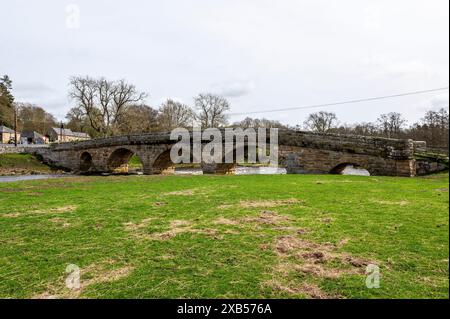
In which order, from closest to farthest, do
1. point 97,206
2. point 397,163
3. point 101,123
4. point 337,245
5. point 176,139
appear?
point 337,245 → point 97,206 → point 397,163 → point 176,139 → point 101,123

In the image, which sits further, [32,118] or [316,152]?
[32,118]

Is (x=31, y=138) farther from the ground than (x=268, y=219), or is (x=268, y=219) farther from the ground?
(x=31, y=138)

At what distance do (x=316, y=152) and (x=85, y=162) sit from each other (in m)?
26.7

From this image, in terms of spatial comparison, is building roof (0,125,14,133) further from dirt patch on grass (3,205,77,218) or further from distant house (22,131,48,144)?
dirt patch on grass (3,205,77,218)

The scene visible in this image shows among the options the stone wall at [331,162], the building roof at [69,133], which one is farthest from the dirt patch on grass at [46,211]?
the building roof at [69,133]

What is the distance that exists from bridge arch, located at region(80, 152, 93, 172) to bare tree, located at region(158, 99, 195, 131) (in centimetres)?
2564

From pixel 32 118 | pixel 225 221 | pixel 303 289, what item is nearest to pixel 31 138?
pixel 32 118

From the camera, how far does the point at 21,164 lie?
3362 centimetres

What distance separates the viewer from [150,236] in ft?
17.1

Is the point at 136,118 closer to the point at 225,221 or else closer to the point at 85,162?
the point at 85,162

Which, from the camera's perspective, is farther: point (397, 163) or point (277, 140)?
point (277, 140)
